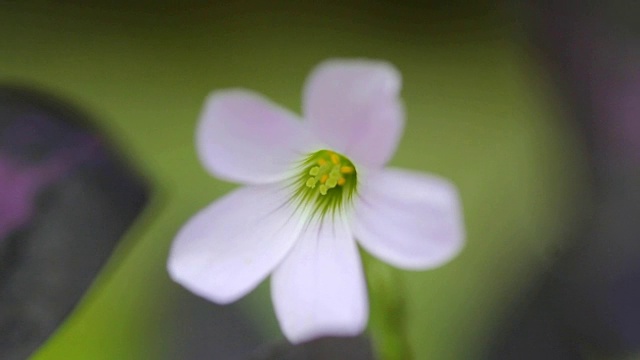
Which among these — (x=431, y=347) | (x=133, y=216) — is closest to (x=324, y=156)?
(x=133, y=216)

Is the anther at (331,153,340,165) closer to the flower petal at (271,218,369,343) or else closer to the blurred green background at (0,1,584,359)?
the flower petal at (271,218,369,343)

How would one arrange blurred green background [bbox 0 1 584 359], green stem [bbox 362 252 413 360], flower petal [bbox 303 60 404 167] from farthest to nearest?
blurred green background [bbox 0 1 584 359]
green stem [bbox 362 252 413 360]
flower petal [bbox 303 60 404 167]

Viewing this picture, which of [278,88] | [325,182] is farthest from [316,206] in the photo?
[278,88]

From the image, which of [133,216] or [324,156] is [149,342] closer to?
[133,216]

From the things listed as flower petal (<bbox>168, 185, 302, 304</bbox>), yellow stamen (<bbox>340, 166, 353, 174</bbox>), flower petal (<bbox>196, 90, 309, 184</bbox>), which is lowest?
flower petal (<bbox>168, 185, 302, 304</bbox>)

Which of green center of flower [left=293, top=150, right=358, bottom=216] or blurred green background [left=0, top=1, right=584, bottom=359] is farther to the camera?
blurred green background [left=0, top=1, right=584, bottom=359]

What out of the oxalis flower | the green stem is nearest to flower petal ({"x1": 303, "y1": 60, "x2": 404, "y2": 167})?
the oxalis flower

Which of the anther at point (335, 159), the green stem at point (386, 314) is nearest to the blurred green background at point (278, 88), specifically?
the green stem at point (386, 314)
